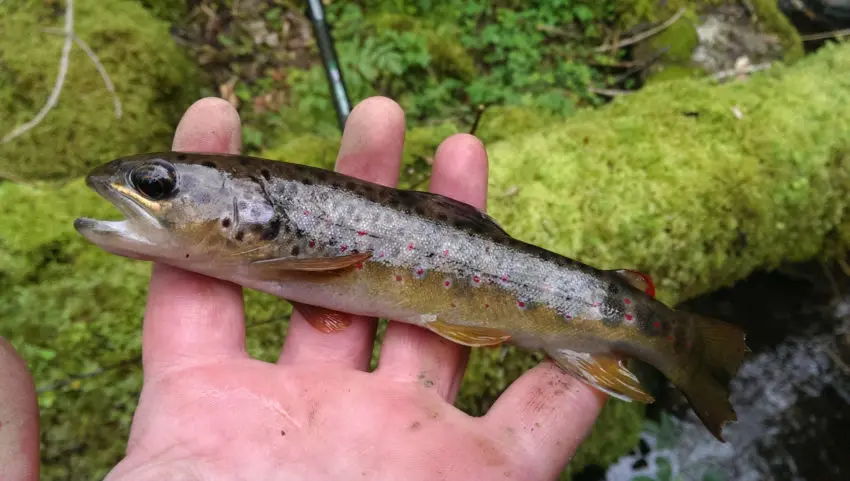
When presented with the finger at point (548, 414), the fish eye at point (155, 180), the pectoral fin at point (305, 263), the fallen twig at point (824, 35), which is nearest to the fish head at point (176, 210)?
the fish eye at point (155, 180)

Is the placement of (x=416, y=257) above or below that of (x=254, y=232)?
below

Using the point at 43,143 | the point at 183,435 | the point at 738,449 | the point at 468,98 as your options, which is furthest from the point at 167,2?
the point at 738,449

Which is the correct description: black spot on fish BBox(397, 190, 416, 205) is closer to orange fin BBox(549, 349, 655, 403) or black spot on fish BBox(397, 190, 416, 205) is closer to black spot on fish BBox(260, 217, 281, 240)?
black spot on fish BBox(260, 217, 281, 240)

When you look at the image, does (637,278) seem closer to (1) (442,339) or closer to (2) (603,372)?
(2) (603,372)

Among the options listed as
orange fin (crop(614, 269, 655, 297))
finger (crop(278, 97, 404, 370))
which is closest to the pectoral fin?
finger (crop(278, 97, 404, 370))

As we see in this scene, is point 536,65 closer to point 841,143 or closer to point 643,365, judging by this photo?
point 841,143

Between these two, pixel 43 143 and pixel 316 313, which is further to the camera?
pixel 43 143

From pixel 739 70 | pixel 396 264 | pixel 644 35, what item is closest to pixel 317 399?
pixel 396 264

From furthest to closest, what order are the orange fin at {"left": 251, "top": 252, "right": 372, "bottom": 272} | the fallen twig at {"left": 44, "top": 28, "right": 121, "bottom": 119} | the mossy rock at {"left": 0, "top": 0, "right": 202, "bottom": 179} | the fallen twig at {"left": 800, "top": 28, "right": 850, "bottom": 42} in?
the fallen twig at {"left": 800, "top": 28, "right": 850, "bottom": 42} → the fallen twig at {"left": 44, "top": 28, "right": 121, "bottom": 119} → the mossy rock at {"left": 0, "top": 0, "right": 202, "bottom": 179} → the orange fin at {"left": 251, "top": 252, "right": 372, "bottom": 272}

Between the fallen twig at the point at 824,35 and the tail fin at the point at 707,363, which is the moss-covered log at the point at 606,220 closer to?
the tail fin at the point at 707,363
